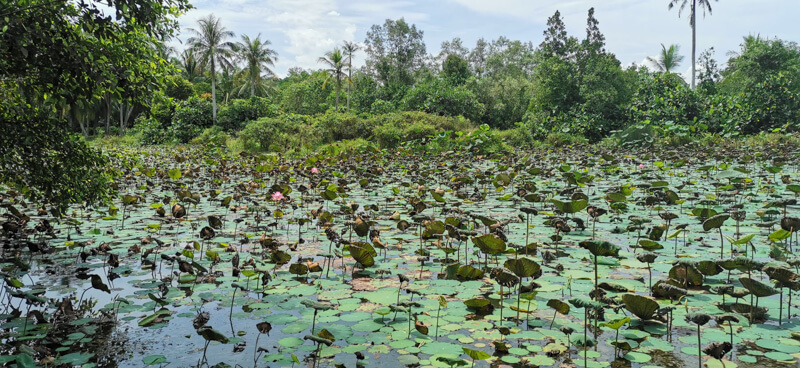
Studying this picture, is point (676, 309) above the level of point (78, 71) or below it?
below

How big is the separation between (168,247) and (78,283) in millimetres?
1100

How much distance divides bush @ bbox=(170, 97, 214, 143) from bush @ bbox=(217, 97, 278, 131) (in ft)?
3.92

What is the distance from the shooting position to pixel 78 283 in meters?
4.14

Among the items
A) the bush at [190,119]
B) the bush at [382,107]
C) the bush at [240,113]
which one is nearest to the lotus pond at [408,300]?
the bush at [240,113]

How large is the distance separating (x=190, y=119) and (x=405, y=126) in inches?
609

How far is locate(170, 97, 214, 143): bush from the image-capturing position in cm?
2828

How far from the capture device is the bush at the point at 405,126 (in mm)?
18688

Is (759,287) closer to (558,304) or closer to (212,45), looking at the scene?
(558,304)

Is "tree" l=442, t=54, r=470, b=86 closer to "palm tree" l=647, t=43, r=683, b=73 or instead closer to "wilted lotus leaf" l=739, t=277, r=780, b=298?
"palm tree" l=647, t=43, r=683, b=73

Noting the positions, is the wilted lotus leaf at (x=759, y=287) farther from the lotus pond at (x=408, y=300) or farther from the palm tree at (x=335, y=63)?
the palm tree at (x=335, y=63)

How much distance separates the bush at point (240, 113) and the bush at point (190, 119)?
47.1 inches

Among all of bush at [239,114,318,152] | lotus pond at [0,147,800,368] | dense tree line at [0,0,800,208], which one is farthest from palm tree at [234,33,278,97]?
lotus pond at [0,147,800,368]

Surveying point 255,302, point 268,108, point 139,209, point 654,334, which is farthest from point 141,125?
point 654,334

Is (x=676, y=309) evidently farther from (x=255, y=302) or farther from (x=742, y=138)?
(x=742, y=138)
